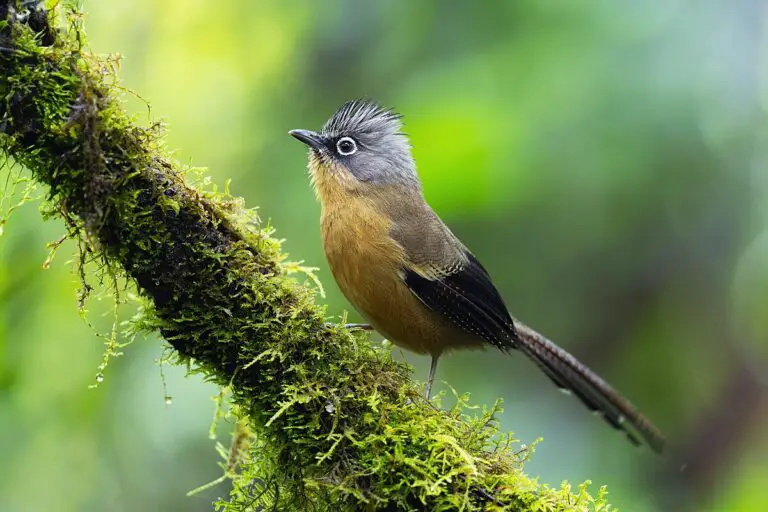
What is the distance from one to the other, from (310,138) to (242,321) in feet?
5.56

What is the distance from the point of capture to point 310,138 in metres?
3.85

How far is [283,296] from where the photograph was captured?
8.21ft

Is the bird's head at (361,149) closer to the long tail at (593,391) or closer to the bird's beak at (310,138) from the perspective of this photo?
the bird's beak at (310,138)

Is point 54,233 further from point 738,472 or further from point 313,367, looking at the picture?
point 738,472

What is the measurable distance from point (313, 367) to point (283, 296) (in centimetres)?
27

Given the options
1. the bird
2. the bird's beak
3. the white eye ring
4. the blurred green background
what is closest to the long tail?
the bird

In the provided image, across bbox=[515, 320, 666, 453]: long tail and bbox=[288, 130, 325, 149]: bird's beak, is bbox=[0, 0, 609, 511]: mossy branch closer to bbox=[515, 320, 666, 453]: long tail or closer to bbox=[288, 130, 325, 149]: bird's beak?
bbox=[288, 130, 325, 149]: bird's beak

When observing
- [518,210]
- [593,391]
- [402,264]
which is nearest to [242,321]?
[402,264]

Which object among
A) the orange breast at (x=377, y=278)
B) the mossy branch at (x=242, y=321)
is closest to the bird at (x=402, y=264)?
the orange breast at (x=377, y=278)

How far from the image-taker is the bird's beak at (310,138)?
12.5 feet

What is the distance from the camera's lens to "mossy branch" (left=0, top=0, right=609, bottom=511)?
214cm

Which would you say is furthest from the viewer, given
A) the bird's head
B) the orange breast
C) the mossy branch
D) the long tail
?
the long tail

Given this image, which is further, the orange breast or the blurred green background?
the blurred green background

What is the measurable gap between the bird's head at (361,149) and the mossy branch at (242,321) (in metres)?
1.24
